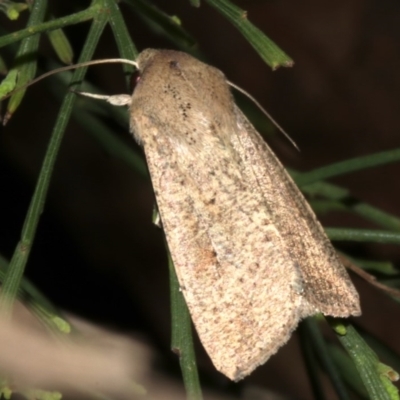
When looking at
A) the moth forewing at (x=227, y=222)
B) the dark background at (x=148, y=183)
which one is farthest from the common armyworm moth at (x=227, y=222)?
the dark background at (x=148, y=183)

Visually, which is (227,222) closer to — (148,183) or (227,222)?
(227,222)

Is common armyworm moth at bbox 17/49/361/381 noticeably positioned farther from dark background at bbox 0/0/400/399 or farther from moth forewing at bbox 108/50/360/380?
dark background at bbox 0/0/400/399

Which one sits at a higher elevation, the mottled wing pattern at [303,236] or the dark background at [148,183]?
the mottled wing pattern at [303,236]

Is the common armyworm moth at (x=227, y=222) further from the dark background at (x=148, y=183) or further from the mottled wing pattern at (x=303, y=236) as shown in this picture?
the dark background at (x=148, y=183)

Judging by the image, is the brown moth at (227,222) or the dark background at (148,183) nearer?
the brown moth at (227,222)

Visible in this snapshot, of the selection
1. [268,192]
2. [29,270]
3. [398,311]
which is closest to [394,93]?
[398,311]

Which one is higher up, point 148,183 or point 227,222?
point 227,222

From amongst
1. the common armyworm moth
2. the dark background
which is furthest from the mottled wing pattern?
the dark background

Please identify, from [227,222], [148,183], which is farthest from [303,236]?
[148,183]
